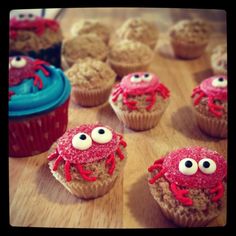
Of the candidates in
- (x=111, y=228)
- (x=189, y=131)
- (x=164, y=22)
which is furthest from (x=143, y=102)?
(x=164, y=22)

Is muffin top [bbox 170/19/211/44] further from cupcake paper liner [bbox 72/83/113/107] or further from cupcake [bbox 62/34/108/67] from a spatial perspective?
cupcake paper liner [bbox 72/83/113/107]

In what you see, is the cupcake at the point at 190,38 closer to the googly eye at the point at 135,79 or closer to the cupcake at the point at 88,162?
the googly eye at the point at 135,79

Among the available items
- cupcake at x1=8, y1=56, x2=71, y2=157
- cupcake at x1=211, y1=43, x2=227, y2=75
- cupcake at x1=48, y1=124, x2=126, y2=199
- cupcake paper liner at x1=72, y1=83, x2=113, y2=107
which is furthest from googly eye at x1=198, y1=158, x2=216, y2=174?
cupcake at x1=211, y1=43, x2=227, y2=75

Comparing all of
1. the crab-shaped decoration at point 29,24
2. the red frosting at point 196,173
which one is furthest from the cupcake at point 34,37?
the red frosting at point 196,173

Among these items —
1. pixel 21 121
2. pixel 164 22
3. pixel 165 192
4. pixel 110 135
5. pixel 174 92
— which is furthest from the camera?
pixel 164 22

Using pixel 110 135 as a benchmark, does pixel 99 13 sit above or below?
below

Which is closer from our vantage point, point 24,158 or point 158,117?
point 24,158

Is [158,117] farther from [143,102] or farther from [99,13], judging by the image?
[99,13]

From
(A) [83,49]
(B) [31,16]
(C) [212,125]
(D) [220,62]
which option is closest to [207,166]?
(C) [212,125]
